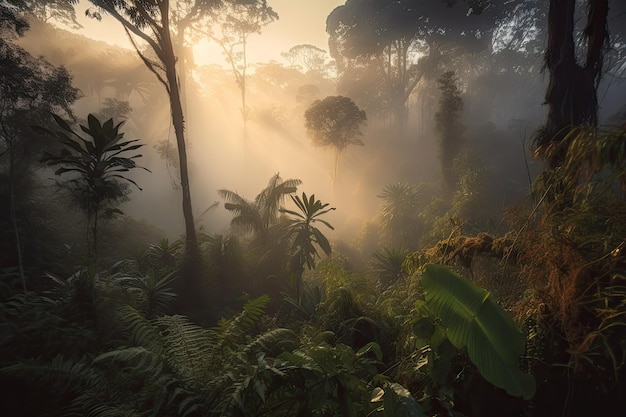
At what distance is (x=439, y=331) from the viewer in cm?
246

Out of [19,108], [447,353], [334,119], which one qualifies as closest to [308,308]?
[447,353]

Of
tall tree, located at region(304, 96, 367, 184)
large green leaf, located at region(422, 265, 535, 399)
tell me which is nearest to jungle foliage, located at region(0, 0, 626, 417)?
large green leaf, located at region(422, 265, 535, 399)

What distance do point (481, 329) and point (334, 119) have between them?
20881 millimetres

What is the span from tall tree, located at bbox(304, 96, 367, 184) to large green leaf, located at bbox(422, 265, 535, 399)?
803 inches

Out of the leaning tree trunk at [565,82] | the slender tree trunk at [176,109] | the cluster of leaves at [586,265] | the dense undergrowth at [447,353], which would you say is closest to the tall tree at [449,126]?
the leaning tree trunk at [565,82]

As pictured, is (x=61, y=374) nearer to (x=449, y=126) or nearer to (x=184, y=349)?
(x=184, y=349)

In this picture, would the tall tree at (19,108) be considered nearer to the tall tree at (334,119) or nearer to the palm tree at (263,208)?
the palm tree at (263,208)

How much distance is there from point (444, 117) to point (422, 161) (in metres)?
10.6

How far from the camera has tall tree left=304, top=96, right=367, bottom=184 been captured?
69.7 ft

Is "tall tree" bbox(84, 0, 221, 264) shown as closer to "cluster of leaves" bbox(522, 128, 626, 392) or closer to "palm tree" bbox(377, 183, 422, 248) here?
"cluster of leaves" bbox(522, 128, 626, 392)

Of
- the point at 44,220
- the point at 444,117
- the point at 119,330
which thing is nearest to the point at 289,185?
the point at 119,330

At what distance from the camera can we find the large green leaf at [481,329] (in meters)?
1.85

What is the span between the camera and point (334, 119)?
2145 cm

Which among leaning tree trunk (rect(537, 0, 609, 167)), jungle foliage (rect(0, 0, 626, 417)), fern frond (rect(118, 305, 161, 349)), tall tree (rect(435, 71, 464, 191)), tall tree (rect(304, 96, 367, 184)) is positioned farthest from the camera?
tall tree (rect(304, 96, 367, 184))
